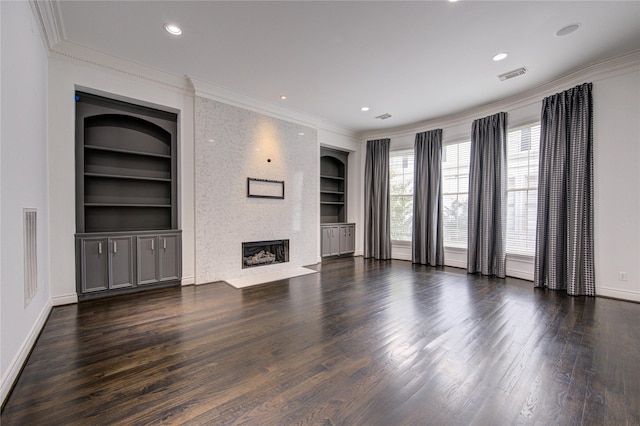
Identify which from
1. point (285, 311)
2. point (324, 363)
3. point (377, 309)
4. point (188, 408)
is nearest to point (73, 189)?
point (285, 311)

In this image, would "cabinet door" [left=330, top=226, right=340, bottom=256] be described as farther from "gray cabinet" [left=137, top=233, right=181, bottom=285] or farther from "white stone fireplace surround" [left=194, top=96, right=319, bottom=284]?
"gray cabinet" [left=137, top=233, right=181, bottom=285]

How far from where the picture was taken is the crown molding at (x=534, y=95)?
3.74 m

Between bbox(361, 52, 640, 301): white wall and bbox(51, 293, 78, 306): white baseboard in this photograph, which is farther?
bbox(361, 52, 640, 301): white wall

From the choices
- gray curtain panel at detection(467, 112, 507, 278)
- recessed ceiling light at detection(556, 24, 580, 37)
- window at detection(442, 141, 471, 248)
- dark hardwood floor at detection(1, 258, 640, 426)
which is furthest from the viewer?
window at detection(442, 141, 471, 248)

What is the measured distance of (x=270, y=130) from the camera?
5.51m

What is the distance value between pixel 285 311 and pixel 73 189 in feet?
10.4

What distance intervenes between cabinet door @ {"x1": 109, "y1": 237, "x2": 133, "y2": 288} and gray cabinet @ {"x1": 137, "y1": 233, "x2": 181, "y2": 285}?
115 millimetres

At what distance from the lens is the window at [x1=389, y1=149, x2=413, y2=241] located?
6867 mm

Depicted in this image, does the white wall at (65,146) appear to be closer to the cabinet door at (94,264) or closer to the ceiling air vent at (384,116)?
the cabinet door at (94,264)

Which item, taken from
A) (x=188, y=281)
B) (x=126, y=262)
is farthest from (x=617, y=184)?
(x=126, y=262)

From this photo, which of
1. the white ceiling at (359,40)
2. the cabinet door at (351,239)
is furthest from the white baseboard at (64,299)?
the cabinet door at (351,239)

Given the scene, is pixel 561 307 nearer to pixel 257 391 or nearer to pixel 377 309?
pixel 377 309

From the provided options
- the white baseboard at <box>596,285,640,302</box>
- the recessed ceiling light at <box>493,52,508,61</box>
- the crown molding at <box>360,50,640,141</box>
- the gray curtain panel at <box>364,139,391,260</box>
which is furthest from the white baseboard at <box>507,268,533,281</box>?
the recessed ceiling light at <box>493,52,508,61</box>

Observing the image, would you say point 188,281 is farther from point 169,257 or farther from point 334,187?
point 334,187
